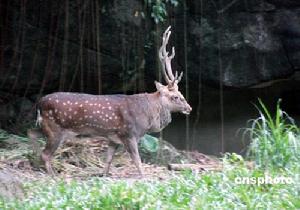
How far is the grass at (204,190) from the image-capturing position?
547 centimetres

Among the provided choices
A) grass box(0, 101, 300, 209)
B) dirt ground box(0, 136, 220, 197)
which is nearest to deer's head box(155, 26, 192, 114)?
dirt ground box(0, 136, 220, 197)

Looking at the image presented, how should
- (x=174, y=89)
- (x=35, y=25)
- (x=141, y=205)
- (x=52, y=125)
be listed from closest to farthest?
1. (x=141, y=205)
2. (x=52, y=125)
3. (x=174, y=89)
4. (x=35, y=25)

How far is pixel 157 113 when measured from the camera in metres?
8.33

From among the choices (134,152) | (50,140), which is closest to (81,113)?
(50,140)

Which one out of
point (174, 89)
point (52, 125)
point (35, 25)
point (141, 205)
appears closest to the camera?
point (141, 205)

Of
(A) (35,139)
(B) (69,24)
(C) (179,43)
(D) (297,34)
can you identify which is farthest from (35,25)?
(D) (297,34)

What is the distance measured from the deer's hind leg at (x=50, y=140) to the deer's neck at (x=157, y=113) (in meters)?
1.14

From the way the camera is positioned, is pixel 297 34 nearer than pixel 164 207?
No

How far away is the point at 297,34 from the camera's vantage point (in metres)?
11.0

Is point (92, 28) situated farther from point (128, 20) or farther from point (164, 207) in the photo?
point (164, 207)

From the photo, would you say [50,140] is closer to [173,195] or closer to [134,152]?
[134,152]

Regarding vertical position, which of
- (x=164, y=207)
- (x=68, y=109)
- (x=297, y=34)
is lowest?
(x=164, y=207)

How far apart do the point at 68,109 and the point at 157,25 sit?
347 centimetres

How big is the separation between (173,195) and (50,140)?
2.40 meters
